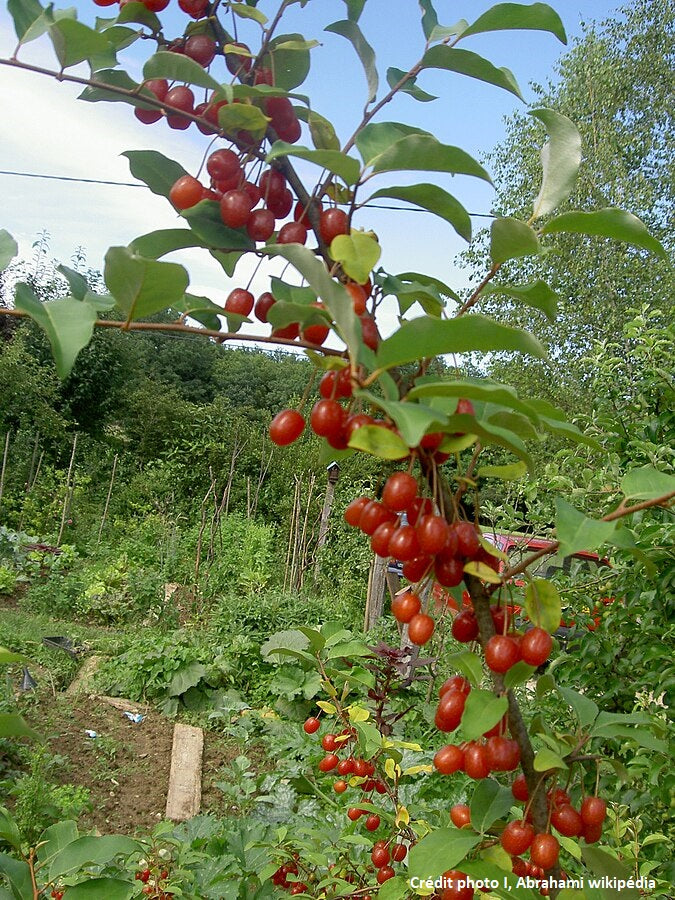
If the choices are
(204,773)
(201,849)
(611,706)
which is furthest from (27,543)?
(611,706)

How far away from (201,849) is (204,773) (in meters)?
1.58

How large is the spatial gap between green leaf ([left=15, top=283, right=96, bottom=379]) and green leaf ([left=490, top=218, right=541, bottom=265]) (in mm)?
307

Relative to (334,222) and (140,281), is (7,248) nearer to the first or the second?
(140,281)

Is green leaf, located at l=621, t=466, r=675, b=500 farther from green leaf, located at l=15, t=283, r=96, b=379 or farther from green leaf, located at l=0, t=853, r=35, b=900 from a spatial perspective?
green leaf, located at l=0, t=853, r=35, b=900

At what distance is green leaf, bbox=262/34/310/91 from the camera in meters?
0.63

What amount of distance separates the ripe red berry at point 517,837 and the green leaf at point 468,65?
24.3 inches

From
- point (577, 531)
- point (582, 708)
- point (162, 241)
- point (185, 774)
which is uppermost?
point (162, 241)

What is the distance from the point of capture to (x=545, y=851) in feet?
1.89

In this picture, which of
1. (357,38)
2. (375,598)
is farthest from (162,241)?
(375,598)

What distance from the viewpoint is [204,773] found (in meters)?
3.14

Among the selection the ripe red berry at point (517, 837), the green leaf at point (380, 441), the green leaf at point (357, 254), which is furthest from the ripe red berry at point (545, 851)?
the green leaf at point (357, 254)

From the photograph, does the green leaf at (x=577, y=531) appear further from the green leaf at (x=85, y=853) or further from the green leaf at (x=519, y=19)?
the green leaf at (x=85, y=853)

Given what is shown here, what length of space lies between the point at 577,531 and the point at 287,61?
1.56ft

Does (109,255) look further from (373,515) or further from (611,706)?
(611,706)
